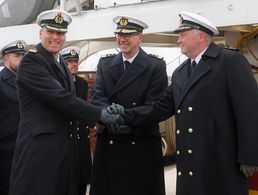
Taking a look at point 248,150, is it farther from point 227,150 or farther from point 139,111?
point 139,111

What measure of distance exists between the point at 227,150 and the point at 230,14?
91 cm

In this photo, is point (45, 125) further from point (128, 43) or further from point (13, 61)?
point (13, 61)

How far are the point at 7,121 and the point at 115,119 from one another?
1045 mm

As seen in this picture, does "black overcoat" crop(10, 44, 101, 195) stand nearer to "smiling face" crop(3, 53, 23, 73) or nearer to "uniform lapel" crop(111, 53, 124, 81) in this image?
"uniform lapel" crop(111, 53, 124, 81)

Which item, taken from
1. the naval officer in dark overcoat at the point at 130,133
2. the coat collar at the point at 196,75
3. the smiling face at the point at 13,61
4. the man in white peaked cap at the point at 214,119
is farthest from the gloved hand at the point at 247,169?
the smiling face at the point at 13,61

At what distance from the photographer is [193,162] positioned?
2.81 metres

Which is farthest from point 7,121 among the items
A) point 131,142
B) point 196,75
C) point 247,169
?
point 247,169

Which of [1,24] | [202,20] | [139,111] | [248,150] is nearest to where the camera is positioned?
[248,150]

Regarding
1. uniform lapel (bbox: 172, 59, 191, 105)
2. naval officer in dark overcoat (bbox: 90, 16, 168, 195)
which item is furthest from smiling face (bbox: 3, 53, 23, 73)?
uniform lapel (bbox: 172, 59, 191, 105)

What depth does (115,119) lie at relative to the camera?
10.4ft

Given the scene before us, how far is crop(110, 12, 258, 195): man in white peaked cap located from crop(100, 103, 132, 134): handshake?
47 centimetres

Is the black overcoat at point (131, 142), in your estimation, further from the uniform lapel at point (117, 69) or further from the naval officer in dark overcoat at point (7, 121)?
the naval officer in dark overcoat at point (7, 121)

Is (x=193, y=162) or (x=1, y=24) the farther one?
(x=1, y=24)

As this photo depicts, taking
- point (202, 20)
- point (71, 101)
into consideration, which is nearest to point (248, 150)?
point (202, 20)
